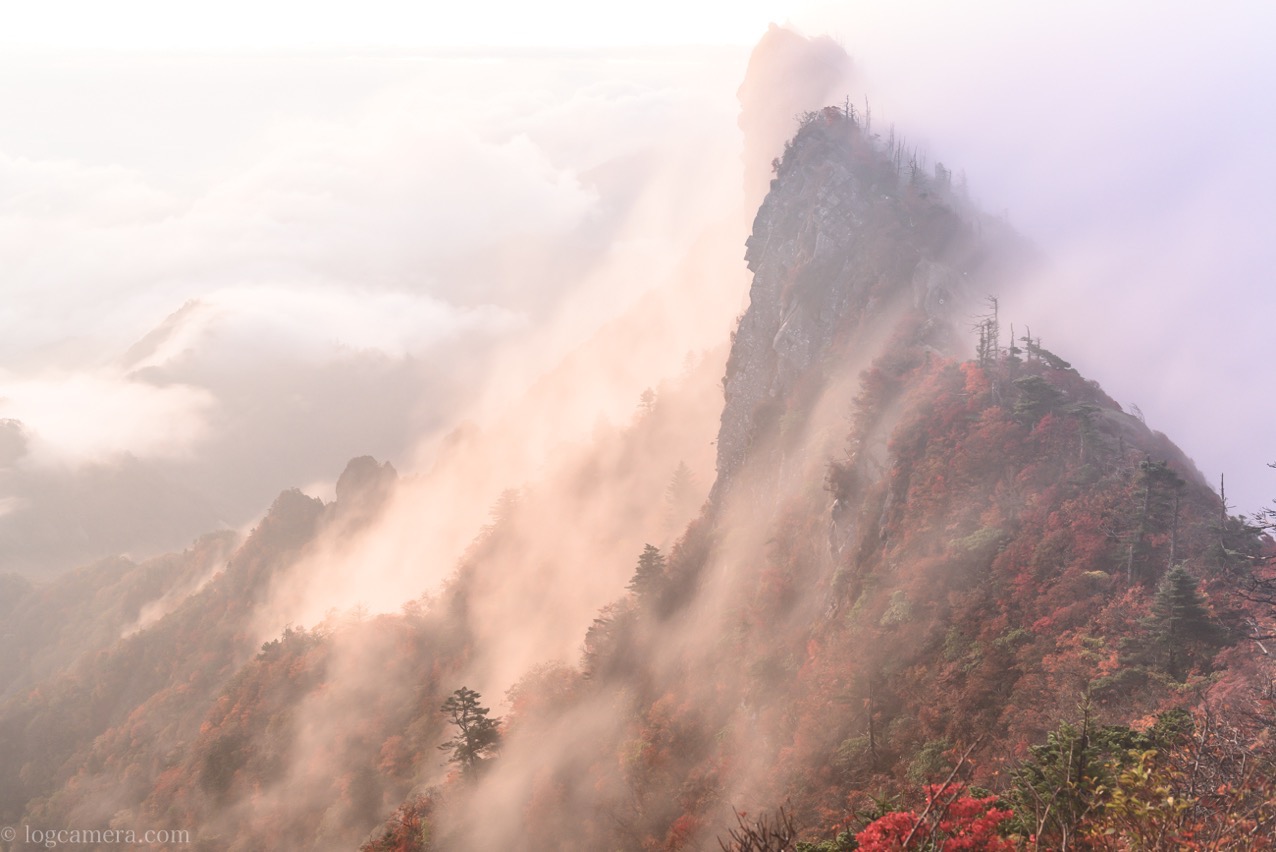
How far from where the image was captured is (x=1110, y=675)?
29.6m

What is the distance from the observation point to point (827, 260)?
218ft

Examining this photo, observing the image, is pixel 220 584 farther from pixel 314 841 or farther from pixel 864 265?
pixel 864 265

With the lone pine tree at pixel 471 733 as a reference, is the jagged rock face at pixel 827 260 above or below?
above

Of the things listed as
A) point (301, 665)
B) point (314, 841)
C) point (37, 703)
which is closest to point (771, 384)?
point (314, 841)

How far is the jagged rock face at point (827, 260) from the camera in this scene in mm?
62188

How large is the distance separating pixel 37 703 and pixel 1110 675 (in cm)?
16577
